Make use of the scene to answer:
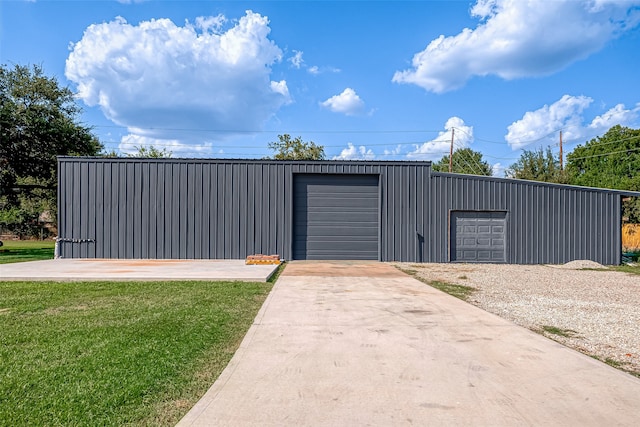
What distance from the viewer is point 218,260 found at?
1382cm

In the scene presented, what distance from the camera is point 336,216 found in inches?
591

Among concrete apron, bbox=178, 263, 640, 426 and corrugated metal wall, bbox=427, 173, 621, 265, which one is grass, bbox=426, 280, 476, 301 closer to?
concrete apron, bbox=178, 263, 640, 426

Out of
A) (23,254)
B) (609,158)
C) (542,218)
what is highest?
(609,158)

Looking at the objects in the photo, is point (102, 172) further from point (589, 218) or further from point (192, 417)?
point (589, 218)

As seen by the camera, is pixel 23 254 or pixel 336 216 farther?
pixel 23 254

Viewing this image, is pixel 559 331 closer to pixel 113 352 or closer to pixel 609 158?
pixel 113 352

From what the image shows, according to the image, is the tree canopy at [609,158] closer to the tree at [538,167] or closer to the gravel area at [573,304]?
the tree at [538,167]

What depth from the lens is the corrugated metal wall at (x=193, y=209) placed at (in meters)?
14.3

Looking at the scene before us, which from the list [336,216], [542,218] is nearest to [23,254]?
[336,216]

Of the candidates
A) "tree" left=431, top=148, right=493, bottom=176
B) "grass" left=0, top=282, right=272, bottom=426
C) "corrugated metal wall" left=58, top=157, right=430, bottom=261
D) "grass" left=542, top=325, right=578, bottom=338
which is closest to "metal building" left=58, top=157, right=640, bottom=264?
"corrugated metal wall" left=58, top=157, right=430, bottom=261

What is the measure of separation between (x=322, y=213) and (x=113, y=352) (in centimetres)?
1145

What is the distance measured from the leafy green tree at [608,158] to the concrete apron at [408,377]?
41.6m

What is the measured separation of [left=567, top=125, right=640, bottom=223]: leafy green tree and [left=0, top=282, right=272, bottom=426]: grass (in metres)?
43.1

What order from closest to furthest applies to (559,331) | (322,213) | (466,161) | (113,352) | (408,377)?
(408,377), (113,352), (559,331), (322,213), (466,161)
